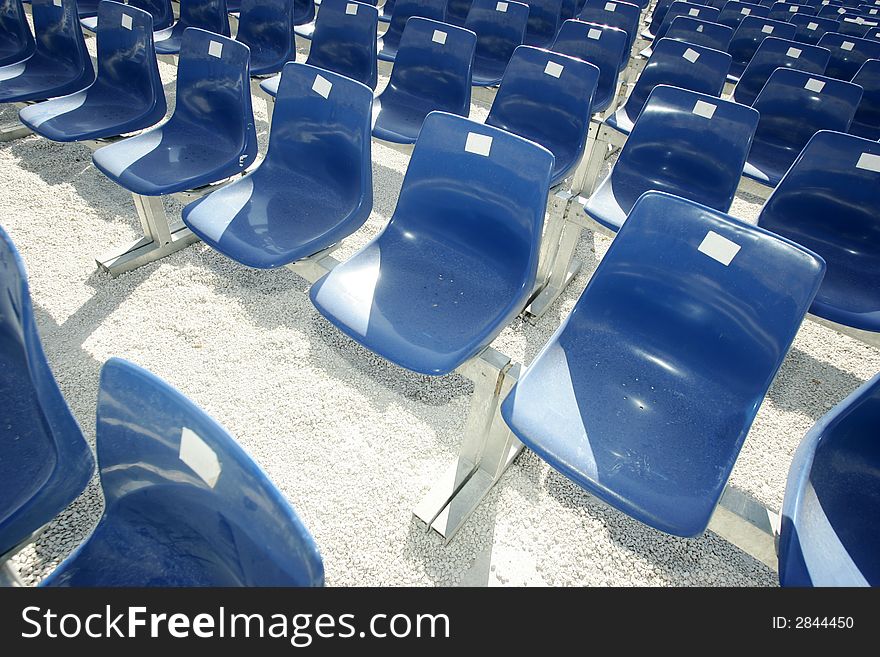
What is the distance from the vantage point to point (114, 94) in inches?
100

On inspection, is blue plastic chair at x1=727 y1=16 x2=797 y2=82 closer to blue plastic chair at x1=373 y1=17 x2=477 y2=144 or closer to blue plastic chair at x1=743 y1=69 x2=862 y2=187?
blue plastic chair at x1=743 y1=69 x2=862 y2=187

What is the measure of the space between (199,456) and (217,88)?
198 centimetres

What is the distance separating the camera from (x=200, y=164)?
6.74 feet

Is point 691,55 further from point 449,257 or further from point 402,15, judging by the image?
point 449,257

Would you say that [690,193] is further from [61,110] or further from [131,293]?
[61,110]

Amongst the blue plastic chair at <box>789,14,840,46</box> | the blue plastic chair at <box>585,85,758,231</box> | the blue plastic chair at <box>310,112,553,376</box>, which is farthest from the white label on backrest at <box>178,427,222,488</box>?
the blue plastic chair at <box>789,14,840,46</box>

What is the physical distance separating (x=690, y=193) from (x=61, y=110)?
9.64 feet

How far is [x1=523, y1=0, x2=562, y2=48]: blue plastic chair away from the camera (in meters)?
4.03

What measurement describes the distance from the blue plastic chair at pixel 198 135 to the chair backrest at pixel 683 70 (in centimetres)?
221

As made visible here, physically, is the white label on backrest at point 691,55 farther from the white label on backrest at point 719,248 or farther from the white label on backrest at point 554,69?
the white label on backrest at point 719,248

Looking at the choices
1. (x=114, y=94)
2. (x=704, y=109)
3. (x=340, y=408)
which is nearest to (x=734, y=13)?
(x=704, y=109)

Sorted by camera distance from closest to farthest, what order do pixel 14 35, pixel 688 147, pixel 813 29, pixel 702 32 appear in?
pixel 688 147 → pixel 14 35 → pixel 702 32 → pixel 813 29

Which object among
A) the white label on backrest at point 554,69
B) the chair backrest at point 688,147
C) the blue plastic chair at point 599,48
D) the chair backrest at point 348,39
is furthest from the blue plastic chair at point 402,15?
the chair backrest at point 688,147

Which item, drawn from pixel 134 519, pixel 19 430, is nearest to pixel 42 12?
pixel 19 430
